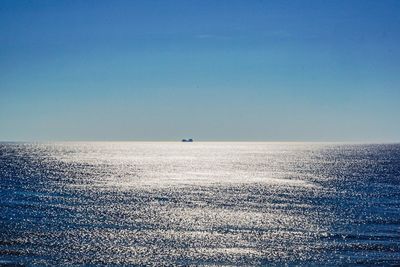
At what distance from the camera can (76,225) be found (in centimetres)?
6316

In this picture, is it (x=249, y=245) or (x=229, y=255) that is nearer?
(x=229, y=255)

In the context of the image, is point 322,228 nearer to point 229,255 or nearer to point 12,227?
point 229,255

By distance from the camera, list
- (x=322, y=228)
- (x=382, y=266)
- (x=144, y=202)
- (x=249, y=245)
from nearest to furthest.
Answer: (x=382, y=266), (x=249, y=245), (x=322, y=228), (x=144, y=202)

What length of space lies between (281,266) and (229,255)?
18.8ft

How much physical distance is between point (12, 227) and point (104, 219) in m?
12.9

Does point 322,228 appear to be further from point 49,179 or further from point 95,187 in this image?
point 49,179

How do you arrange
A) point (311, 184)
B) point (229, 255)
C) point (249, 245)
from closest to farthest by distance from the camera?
1. point (229, 255)
2. point (249, 245)
3. point (311, 184)

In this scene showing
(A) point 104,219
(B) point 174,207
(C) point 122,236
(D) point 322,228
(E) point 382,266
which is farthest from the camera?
(B) point 174,207

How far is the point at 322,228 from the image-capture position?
6250cm

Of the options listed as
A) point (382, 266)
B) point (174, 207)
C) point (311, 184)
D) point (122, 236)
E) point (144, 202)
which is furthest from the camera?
point (311, 184)

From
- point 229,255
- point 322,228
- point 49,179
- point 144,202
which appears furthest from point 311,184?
point 229,255

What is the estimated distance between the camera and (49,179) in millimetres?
128625

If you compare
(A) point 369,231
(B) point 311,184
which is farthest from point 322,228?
Result: (B) point 311,184

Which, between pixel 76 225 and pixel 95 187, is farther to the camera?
pixel 95 187
